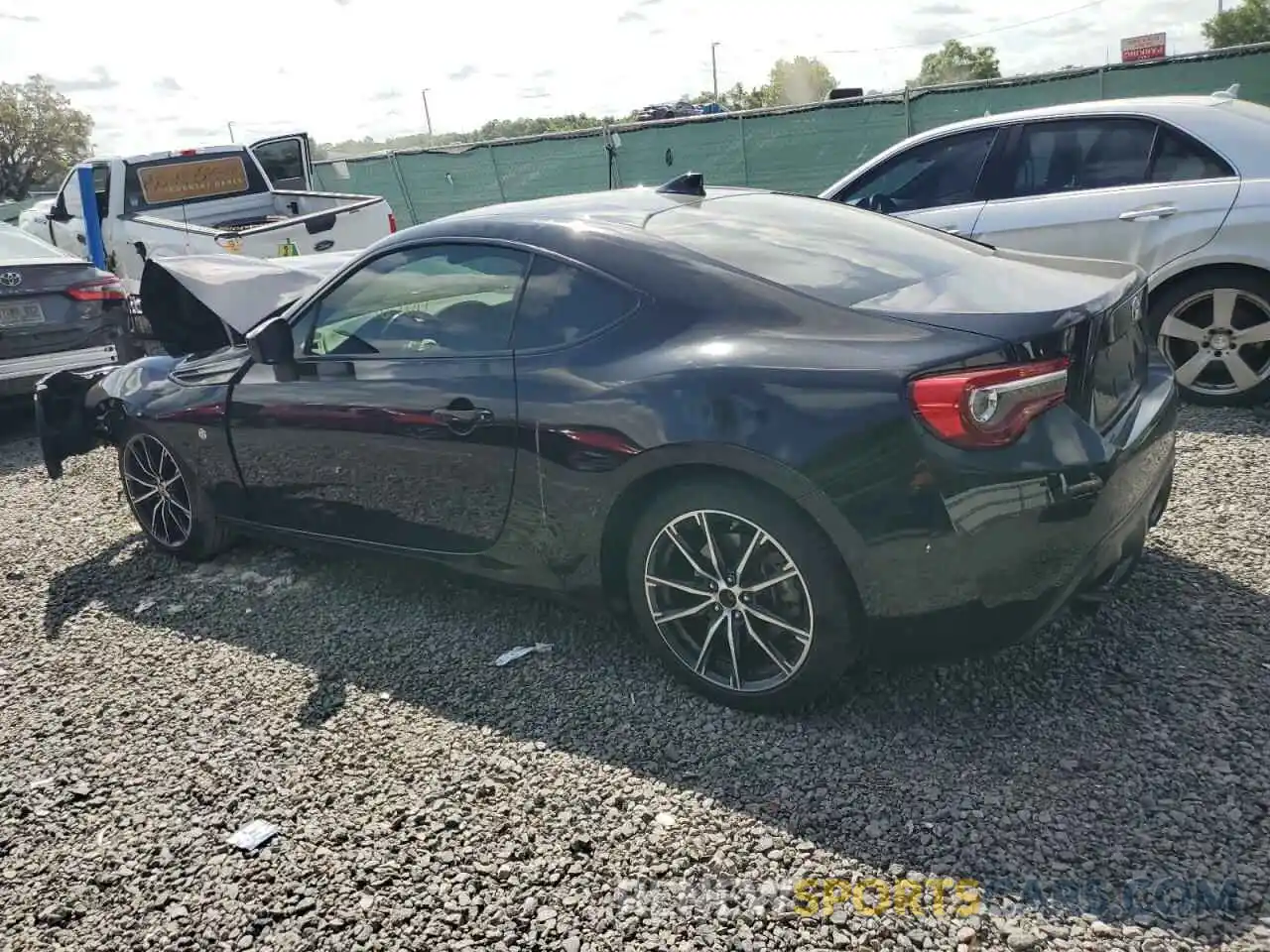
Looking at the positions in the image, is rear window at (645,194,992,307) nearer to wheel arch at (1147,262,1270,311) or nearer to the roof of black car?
the roof of black car

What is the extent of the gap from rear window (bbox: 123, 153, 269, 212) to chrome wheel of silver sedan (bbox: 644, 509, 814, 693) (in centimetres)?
937

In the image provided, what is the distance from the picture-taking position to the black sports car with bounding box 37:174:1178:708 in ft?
9.03

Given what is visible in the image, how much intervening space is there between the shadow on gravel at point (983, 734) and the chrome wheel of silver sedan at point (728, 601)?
175 millimetres

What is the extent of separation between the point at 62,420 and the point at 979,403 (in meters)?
4.40

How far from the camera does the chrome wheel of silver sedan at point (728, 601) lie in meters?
3.03

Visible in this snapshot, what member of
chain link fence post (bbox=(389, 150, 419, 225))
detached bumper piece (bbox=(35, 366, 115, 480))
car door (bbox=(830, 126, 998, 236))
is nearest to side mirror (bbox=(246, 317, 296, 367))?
detached bumper piece (bbox=(35, 366, 115, 480))

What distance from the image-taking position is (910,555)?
2.78 metres

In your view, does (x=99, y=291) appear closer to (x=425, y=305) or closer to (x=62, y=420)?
(x=62, y=420)

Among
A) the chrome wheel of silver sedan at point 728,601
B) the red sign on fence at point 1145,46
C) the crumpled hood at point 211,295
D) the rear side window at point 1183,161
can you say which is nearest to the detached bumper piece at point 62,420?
the crumpled hood at point 211,295

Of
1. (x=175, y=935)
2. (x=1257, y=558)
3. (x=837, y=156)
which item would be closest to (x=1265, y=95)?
(x=837, y=156)

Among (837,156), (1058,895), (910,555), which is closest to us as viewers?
(1058,895)

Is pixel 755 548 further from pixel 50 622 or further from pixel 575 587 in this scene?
pixel 50 622

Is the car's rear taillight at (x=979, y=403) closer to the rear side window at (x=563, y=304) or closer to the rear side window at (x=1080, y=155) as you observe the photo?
the rear side window at (x=563, y=304)

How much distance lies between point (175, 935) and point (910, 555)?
2.10 metres
